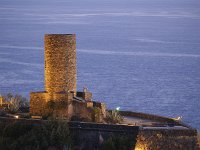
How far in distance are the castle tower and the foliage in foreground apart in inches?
114

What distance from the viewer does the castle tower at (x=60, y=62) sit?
92.7 ft

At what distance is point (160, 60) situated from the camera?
373 feet

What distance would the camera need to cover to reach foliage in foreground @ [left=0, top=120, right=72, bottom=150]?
24.9 meters

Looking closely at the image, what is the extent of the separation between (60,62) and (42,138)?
4.16m

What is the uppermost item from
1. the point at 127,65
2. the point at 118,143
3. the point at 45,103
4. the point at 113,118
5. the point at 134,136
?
the point at 127,65

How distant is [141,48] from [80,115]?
3986 inches

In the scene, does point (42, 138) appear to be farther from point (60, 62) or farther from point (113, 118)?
point (60, 62)

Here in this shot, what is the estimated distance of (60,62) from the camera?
28250 mm

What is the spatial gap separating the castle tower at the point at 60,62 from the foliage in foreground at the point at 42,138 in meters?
2.89

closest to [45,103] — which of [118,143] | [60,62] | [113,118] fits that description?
[60,62]

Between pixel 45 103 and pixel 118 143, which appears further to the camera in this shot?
pixel 45 103

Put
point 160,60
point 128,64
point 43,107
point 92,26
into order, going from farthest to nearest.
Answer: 1. point 92,26
2. point 160,60
3. point 128,64
4. point 43,107

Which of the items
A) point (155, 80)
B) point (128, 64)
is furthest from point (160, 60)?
point (155, 80)

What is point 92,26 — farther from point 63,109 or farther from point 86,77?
point 63,109
